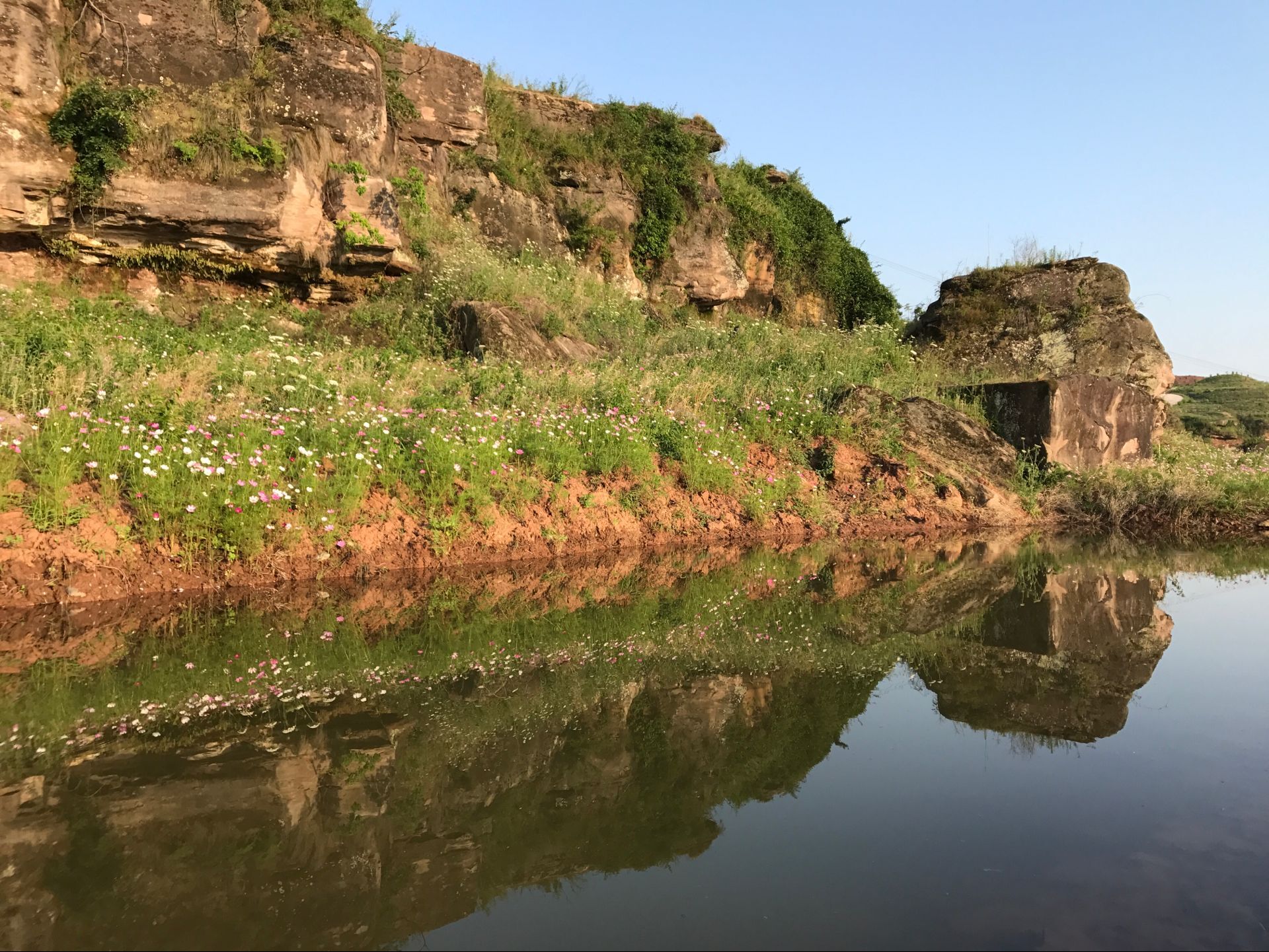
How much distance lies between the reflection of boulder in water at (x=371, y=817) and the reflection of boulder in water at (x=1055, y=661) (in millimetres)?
989

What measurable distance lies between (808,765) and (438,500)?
5587 millimetres

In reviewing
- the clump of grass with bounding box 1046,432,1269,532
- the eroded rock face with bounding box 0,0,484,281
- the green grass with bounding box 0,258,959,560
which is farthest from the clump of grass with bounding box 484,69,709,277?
the clump of grass with bounding box 1046,432,1269,532

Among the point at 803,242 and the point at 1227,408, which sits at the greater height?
the point at 803,242

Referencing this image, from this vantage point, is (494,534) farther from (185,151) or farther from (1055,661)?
(185,151)

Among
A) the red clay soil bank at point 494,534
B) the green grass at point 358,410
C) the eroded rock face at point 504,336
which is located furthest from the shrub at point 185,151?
the red clay soil bank at point 494,534

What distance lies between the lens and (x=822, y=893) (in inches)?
112

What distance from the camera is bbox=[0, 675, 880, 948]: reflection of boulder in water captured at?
8.95 ft

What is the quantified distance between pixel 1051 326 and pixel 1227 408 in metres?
15.1

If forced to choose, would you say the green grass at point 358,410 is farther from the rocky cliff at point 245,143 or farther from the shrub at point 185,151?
the shrub at point 185,151

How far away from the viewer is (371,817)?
3365mm

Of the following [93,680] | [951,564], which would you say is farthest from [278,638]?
[951,564]

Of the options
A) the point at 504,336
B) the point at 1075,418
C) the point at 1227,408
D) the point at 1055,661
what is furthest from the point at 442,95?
the point at 1227,408

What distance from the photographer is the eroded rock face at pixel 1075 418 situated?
45.1 feet

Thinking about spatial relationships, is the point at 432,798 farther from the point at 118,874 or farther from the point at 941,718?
the point at 941,718
